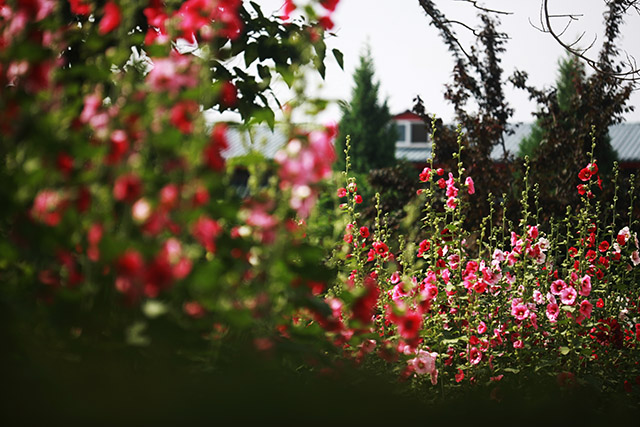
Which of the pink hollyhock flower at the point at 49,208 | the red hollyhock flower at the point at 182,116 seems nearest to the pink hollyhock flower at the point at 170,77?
the red hollyhock flower at the point at 182,116

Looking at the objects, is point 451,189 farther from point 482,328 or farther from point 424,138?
point 424,138

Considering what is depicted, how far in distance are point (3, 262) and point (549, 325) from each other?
3.22 metres

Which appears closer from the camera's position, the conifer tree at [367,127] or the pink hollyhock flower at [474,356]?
the pink hollyhock flower at [474,356]

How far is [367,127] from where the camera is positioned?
18.8m

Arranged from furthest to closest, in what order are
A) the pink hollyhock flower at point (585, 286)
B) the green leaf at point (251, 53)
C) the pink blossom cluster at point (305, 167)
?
the pink hollyhock flower at point (585, 286)
the green leaf at point (251, 53)
the pink blossom cluster at point (305, 167)

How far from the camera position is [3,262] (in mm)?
1703

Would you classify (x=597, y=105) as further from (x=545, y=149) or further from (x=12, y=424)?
(x=12, y=424)

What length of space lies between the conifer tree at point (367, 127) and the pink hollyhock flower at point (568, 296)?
554 inches

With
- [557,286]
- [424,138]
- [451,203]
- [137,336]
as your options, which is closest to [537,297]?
[557,286]

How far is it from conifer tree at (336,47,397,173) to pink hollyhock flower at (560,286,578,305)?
14072 millimetres

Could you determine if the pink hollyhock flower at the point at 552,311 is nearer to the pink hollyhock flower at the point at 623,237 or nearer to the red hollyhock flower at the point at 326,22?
the pink hollyhock flower at the point at 623,237

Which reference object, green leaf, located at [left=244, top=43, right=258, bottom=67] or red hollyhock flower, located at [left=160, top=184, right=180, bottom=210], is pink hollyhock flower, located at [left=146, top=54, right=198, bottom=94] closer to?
red hollyhock flower, located at [left=160, top=184, right=180, bottom=210]

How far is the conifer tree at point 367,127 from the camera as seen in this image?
1858cm

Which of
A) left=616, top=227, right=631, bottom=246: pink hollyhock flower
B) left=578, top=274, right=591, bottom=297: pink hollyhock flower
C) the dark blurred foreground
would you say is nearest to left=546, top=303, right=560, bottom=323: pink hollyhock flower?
left=578, top=274, right=591, bottom=297: pink hollyhock flower
